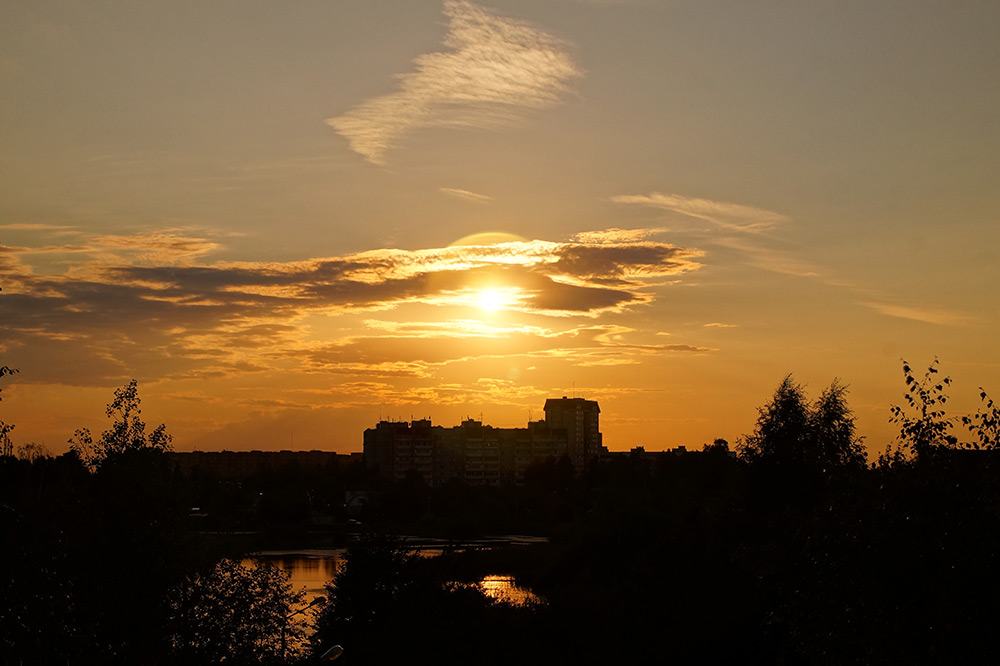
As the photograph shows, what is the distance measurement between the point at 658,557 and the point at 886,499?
35.8 meters

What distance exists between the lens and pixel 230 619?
29.2 m

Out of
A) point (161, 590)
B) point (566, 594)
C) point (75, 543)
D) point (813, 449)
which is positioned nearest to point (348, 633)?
point (161, 590)

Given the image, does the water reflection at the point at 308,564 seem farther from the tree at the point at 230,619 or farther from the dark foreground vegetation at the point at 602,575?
the tree at the point at 230,619

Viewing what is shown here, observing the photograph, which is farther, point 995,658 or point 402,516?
point 402,516

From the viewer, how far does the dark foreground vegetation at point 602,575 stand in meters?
15.8

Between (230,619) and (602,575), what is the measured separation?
4522cm

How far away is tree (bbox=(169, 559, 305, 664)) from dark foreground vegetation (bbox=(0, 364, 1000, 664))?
2.4 inches

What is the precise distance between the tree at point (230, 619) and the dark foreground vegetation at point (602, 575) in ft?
0.20

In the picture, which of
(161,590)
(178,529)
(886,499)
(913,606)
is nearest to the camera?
(913,606)

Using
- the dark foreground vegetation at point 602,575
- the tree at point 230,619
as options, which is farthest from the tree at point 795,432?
the tree at point 230,619

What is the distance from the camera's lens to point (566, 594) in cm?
5219

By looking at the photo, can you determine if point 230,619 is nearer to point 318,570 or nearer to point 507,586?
point 507,586

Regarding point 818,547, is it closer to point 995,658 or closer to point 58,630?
point 995,658

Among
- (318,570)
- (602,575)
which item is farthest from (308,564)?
(602,575)
